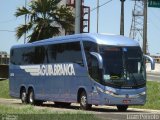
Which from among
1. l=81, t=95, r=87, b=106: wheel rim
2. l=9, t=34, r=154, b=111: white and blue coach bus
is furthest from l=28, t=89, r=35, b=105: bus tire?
l=81, t=95, r=87, b=106: wheel rim

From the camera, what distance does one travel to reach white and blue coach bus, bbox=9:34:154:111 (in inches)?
1016

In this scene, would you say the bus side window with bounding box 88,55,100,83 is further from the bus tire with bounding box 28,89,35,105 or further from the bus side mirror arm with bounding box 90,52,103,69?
the bus tire with bounding box 28,89,35,105

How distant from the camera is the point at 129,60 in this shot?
26328mm

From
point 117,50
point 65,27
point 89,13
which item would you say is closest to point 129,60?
point 117,50

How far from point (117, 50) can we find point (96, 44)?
0.99 meters

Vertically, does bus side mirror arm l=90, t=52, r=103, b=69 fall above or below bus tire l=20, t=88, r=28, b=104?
above

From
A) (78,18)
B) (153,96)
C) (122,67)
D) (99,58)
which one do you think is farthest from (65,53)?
(153,96)

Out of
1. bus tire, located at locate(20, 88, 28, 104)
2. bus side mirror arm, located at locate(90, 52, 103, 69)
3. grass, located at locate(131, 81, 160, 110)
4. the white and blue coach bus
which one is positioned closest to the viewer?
bus side mirror arm, located at locate(90, 52, 103, 69)

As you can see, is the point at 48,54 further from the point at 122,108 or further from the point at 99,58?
the point at 99,58

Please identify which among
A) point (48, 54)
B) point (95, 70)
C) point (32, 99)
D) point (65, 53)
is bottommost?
point (32, 99)

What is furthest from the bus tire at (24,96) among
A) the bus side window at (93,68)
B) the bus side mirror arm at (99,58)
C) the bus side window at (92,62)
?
the bus side mirror arm at (99,58)

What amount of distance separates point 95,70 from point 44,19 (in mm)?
19424

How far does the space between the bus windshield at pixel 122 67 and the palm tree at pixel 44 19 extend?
1814 centimetres

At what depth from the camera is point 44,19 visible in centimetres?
4484
